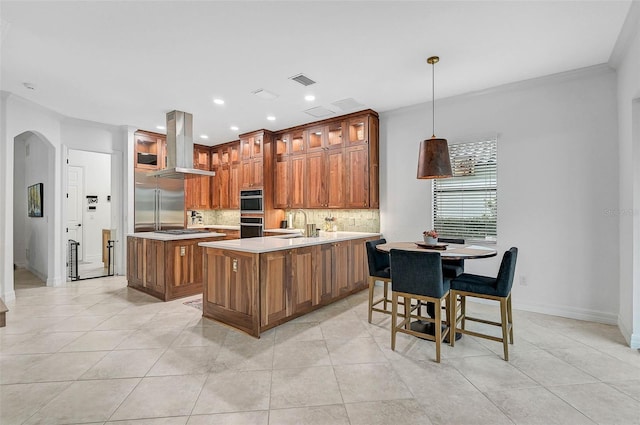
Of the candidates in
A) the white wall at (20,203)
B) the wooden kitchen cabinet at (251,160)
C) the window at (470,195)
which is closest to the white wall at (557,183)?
the window at (470,195)

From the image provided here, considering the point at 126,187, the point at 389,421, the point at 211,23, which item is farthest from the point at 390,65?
the point at 126,187

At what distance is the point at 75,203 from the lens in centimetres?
716

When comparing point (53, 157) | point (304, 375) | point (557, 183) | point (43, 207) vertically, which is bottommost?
point (304, 375)

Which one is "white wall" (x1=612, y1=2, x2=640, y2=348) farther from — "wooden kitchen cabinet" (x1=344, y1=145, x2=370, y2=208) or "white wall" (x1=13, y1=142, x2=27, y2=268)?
"white wall" (x1=13, y1=142, x2=27, y2=268)

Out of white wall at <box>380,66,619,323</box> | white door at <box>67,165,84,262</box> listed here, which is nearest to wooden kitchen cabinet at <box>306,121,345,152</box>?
white wall at <box>380,66,619,323</box>

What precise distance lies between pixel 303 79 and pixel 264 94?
706mm

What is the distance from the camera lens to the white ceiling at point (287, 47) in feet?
7.93

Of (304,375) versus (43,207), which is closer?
(304,375)

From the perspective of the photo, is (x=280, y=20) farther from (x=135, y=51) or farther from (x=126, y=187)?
(x=126, y=187)

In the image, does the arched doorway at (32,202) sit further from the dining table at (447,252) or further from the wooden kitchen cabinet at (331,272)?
the dining table at (447,252)

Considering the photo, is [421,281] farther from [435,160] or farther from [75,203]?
[75,203]

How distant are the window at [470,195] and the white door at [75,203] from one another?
7.89 meters

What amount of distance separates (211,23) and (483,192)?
12.1ft

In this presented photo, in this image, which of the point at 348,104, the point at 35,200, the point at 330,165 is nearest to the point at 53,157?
the point at 35,200
